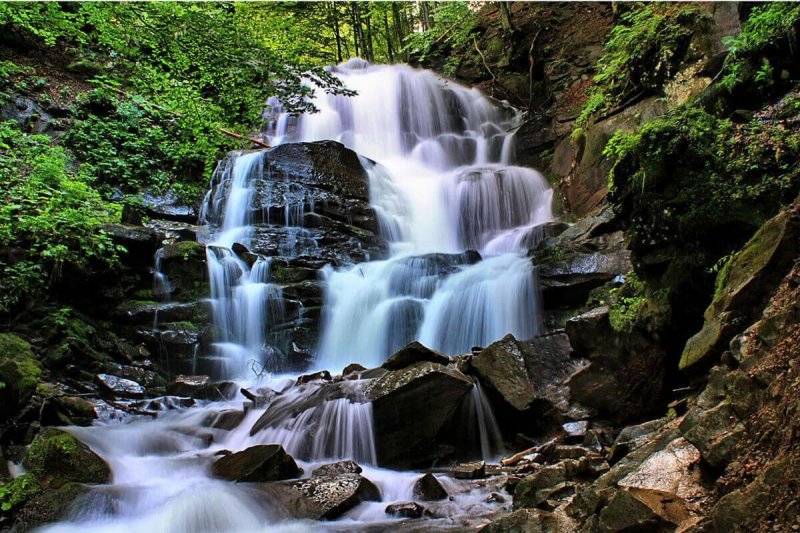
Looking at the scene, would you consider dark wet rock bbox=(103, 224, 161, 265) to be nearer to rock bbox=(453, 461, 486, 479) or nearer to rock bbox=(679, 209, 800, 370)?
rock bbox=(453, 461, 486, 479)

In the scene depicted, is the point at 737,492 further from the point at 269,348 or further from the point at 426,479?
the point at 269,348

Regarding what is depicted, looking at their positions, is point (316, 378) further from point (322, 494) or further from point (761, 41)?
point (761, 41)

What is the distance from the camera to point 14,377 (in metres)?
5.16

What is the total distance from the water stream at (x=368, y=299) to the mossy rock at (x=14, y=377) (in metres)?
0.81

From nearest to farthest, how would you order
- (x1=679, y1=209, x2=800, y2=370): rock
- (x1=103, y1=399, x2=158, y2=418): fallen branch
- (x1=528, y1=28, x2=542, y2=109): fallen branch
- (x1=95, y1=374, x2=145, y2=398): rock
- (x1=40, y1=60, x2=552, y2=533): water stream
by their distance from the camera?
(x1=679, y1=209, x2=800, y2=370): rock → (x1=40, y1=60, x2=552, y2=533): water stream → (x1=103, y1=399, x2=158, y2=418): fallen branch → (x1=95, y1=374, x2=145, y2=398): rock → (x1=528, y1=28, x2=542, y2=109): fallen branch

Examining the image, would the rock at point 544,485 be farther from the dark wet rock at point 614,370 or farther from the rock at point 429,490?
the dark wet rock at point 614,370

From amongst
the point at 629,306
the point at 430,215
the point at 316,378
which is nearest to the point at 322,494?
the point at 316,378

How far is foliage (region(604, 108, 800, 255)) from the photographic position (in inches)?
165

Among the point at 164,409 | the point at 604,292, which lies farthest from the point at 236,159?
the point at 604,292

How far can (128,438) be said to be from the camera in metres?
5.96

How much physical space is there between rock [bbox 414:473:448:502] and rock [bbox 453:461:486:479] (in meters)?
0.44

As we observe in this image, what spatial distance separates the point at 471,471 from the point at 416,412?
999 millimetres

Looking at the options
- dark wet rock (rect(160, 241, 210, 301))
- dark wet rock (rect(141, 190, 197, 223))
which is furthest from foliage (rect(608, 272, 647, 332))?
dark wet rock (rect(141, 190, 197, 223))

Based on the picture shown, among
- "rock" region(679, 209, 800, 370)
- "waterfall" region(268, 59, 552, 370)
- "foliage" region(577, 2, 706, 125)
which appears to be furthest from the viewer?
"waterfall" region(268, 59, 552, 370)
